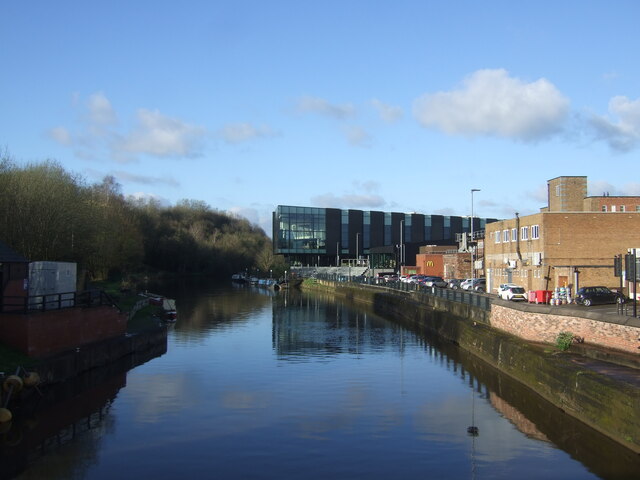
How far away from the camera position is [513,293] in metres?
42.1

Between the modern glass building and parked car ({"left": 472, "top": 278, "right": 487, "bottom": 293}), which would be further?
the modern glass building

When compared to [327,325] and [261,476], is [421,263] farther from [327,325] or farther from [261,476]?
[261,476]

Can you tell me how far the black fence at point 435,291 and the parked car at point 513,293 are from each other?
1411mm

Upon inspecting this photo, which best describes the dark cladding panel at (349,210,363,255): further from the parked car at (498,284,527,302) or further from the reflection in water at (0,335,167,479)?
the reflection in water at (0,335,167,479)

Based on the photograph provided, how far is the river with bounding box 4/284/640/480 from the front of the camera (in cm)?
1595

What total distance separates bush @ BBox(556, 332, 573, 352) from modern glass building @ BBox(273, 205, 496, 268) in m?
91.6

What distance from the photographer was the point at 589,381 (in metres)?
18.5

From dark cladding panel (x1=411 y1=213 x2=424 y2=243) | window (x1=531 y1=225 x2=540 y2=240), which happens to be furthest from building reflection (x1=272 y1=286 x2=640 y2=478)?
dark cladding panel (x1=411 y1=213 x2=424 y2=243)

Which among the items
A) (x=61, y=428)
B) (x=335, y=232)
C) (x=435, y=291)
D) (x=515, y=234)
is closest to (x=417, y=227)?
(x=335, y=232)

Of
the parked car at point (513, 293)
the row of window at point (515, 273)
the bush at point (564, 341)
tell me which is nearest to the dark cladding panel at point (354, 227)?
the row of window at point (515, 273)

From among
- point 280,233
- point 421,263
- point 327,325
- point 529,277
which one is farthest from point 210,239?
point 529,277

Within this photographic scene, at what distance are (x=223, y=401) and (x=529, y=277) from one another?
29.4 m

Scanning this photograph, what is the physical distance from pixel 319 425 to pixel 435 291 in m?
33.5

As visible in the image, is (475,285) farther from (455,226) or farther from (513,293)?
(455,226)
